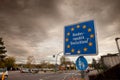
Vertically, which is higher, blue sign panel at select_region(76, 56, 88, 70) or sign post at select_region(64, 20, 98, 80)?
sign post at select_region(64, 20, 98, 80)

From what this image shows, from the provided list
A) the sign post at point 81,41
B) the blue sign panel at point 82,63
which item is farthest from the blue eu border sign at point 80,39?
the blue sign panel at point 82,63

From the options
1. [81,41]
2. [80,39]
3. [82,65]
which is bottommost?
[82,65]

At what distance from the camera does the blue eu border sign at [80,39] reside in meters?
6.54

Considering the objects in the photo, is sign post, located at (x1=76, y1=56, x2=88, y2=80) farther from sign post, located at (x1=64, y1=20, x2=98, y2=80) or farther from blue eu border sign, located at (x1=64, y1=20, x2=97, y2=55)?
blue eu border sign, located at (x1=64, y1=20, x2=97, y2=55)

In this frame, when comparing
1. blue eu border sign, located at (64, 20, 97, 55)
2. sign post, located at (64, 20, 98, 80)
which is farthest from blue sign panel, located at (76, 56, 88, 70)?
blue eu border sign, located at (64, 20, 97, 55)

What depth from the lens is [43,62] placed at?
120 metres

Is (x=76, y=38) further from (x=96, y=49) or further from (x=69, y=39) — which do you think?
(x=96, y=49)

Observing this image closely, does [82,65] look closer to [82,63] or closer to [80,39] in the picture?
[82,63]

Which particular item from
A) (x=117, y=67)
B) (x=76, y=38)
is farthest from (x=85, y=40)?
(x=117, y=67)

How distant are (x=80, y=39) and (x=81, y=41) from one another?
0.12m

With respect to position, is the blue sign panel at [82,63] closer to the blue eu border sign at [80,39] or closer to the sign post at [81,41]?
the sign post at [81,41]

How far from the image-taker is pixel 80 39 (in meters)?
6.90

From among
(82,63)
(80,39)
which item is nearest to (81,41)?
(80,39)

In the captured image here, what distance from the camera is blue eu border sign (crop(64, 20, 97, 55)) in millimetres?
6542
